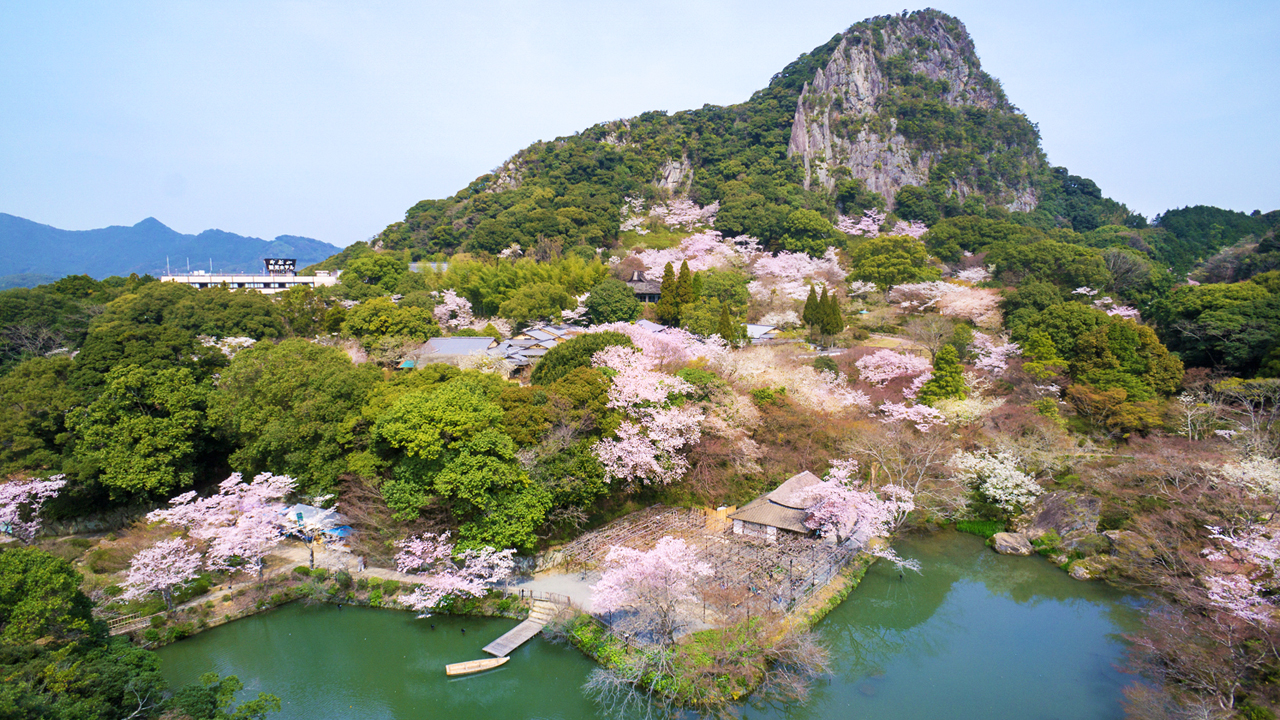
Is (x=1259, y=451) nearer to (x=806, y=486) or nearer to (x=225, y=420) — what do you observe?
(x=806, y=486)

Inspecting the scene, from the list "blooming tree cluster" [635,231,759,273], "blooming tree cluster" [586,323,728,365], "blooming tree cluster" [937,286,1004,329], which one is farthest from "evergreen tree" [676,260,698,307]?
"blooming tree cluster" [937,286,1004,329]

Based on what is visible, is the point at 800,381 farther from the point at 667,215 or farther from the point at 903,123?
the point at 903,123

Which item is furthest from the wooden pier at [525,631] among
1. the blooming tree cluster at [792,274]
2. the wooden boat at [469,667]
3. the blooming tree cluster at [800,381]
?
the blooming tree cluster at [792,274]

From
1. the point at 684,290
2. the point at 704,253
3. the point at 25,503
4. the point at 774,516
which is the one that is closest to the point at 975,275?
the point at 704,253

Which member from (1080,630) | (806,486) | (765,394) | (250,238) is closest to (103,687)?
(806,486)

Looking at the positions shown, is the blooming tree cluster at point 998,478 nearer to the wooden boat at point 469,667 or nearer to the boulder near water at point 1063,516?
the boulder near water at point 1063,516

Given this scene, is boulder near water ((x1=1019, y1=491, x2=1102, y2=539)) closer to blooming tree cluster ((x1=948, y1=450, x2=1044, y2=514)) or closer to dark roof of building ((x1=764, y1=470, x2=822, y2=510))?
blooming tree cluster ((x1=948, y1=450, x2=1044, y2=514))
